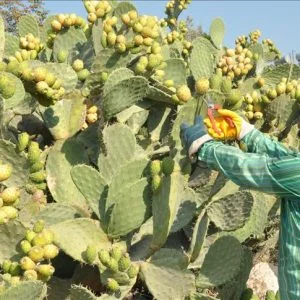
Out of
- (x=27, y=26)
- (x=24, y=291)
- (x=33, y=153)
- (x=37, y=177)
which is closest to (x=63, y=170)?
(x=37, y=177)

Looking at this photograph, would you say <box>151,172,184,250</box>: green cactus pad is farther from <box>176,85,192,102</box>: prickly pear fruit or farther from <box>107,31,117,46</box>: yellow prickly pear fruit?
<box>107,31,117,46</box>: yellow prickly pear fruit

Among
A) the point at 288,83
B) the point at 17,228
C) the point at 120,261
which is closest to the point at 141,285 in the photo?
the point at 120,261

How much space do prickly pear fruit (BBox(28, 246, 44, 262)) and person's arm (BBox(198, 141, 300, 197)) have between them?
24.2 inches

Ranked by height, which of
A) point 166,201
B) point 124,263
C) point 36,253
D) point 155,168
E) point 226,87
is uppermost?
point 226,87

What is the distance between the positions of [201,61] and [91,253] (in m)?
1.47

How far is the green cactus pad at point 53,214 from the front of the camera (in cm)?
218

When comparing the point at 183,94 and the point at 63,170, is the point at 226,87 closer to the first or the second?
the point at 183,94

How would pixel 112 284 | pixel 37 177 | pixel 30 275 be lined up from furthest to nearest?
pixel 37 177
pixel 112 284
pixel 30 275

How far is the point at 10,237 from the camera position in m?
1.95

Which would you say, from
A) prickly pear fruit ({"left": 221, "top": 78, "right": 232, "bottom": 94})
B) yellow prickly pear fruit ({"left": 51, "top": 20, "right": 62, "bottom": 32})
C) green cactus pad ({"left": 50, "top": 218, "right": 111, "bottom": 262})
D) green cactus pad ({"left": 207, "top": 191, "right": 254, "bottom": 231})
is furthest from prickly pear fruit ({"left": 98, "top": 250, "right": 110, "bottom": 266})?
yellow prickly pear fruit ({"left": 51, "top": 20, "right": 62, "bottom": 32})

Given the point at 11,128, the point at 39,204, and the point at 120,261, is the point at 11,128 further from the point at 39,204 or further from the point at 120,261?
the point at 120,261

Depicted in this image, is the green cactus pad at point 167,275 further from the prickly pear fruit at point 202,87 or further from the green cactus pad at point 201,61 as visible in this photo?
the green cactus pad at point 201,61

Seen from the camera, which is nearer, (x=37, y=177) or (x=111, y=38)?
(x=37, y=177)

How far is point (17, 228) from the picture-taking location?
1.94m
